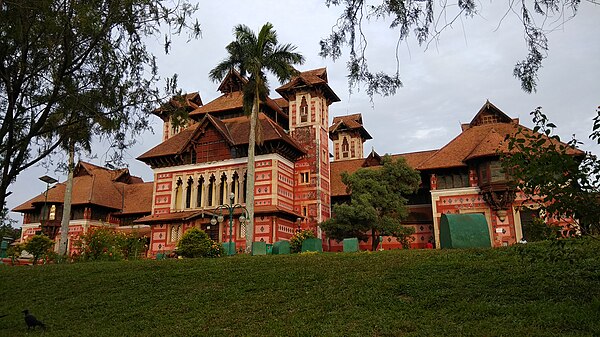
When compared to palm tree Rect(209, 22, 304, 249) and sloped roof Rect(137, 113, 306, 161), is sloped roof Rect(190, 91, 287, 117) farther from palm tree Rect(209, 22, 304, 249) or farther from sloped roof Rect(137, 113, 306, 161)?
palm tree Rect(209, 22, 304, 249)

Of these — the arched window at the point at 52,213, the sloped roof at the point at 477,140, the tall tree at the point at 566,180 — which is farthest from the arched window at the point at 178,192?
the tall tree at the point at 566,180

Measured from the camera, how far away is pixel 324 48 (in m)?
8.72

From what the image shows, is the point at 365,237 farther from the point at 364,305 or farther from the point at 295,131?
the point at 364,305

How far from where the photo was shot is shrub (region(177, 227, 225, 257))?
77.6ft

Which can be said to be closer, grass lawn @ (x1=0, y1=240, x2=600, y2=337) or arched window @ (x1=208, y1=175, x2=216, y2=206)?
grass lawn @ (x1=0, y1=240, x2=600, y2=337)

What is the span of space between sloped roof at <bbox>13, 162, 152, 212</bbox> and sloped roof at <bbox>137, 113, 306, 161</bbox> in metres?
8.12

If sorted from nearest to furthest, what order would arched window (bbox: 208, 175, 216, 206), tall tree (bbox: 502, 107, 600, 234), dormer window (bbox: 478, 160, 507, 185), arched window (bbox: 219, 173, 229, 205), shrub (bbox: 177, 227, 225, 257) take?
tall tree (bbox: 502, 107, 600, 234) → shrub (bbox: 177, 227, 225, 257) → dormer window (bbox: 478, 160, 507, 185) → arched window (bbox: 219, 173, 229, 205) → arched window (bbox: 208, 175, 216, 206)

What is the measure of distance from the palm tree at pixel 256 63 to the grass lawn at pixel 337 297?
11512 millimetres

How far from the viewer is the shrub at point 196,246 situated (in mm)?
23641

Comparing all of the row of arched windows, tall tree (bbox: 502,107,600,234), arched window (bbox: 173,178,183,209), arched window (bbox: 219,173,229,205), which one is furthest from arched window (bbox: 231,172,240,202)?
tall tree (bbox: 502,107,600,234)

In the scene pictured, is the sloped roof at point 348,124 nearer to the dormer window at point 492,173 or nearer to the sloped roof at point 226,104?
the sloped roof at point 226,104

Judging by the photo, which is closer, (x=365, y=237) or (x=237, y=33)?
(x=237, y=33)

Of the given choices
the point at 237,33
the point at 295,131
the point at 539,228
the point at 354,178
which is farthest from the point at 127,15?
the point at 295,131

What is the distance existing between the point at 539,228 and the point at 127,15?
10.5 meters
